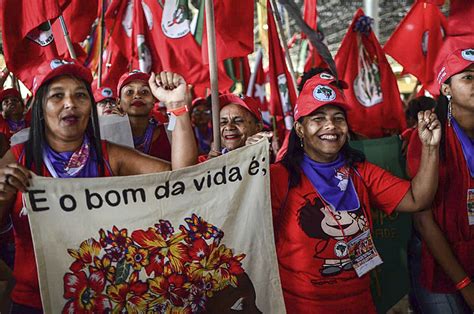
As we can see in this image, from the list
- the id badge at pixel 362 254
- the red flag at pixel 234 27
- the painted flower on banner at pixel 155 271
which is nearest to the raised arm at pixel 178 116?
the painted flower on banner at pixel 155 271

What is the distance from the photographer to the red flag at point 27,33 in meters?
3.28

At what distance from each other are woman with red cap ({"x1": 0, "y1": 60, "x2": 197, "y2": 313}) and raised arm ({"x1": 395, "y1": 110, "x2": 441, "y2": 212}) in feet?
3.32

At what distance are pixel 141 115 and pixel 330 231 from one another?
1.86m

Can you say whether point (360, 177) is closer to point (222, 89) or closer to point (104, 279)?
point (104, 279)

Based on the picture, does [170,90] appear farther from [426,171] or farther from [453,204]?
[453,204]

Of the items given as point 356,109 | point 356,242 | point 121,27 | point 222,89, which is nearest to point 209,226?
point 356,242

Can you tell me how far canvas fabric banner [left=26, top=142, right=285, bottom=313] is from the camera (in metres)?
1.87

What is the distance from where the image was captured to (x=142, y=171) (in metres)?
2.14

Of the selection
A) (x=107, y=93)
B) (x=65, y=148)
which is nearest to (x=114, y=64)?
(x=107, y=93)

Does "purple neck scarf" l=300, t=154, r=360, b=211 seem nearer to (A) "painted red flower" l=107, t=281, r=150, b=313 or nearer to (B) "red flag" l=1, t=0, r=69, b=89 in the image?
(A) "painted red flower" l=107, t=281, r=150, b=313

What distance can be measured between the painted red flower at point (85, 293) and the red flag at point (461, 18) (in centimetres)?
249

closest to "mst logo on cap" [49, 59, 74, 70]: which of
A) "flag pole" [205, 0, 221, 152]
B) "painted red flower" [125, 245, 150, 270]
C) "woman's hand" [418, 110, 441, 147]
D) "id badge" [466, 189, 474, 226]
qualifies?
"flag pole" [205, 0, 221, 152]

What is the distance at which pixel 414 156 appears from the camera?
252cm

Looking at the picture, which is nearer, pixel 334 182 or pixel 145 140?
pixel 334 182
